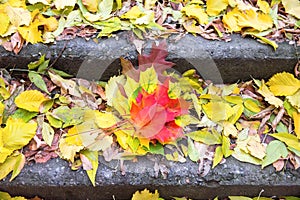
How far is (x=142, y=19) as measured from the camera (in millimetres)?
1297

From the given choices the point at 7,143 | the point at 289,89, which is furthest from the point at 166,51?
the point at 7,143

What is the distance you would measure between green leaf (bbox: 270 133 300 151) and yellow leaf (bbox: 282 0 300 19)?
0.40m

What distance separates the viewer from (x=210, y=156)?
118cm

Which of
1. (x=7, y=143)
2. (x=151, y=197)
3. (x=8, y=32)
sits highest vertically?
(x=8, y=32)

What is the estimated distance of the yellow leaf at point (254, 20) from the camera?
4.26 feet

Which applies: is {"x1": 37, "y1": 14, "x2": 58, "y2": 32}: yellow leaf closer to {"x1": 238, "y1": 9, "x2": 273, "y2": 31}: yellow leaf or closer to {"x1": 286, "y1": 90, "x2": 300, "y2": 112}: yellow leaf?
{"x1": 238, "y1": 9, "x2": 273, "y2": 31}: yellow leaf

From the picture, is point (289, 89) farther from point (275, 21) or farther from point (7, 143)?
point (7, 143)

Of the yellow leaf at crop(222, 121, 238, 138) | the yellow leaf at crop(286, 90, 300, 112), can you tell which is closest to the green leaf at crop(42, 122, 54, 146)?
the yellow leaf at crop(222, 121, 238, 138)

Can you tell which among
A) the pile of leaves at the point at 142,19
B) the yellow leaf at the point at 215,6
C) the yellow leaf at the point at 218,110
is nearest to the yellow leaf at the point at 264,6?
the pile of leaves at the point at 142,19

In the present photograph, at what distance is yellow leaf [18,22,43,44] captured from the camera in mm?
1274

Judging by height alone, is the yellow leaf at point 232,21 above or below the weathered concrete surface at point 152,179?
above

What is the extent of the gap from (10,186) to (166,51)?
588 millimetres

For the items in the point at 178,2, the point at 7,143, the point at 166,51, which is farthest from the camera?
the point at 178,2

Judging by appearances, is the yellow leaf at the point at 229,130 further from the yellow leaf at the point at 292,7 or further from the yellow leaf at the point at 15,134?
the yellow leaf at the point at 15,134
